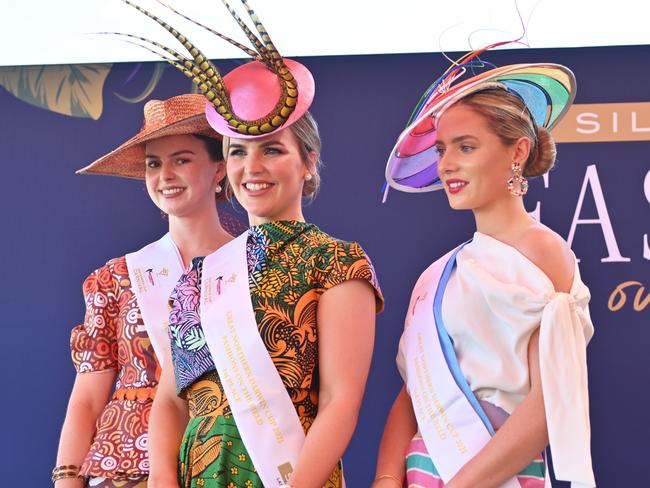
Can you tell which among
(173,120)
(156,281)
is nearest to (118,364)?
(156,281)

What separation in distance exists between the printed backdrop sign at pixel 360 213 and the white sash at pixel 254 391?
3.73 ft

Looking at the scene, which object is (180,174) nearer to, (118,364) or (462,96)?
(118,364)

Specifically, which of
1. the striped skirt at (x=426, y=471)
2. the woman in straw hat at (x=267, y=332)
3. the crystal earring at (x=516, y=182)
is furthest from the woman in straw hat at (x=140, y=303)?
the crystal earring at (x=516, y=182)

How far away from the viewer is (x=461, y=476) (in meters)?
1.81

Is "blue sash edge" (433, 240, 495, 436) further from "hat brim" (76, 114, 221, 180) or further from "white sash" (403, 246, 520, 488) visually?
"hat brim" (76, 114, 221, 180)

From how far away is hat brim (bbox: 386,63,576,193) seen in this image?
6.44 feet

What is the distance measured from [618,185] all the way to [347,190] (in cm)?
75

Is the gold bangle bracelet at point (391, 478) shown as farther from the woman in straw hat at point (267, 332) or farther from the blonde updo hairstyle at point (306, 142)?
the blonde updo hairstyle at point (306, 142)

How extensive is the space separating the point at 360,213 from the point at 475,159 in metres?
1.10

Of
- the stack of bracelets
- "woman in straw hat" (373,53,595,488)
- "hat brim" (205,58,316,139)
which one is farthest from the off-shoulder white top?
the stack of bracelets

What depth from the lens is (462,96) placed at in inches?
77.5

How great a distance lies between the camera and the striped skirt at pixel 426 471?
182cm

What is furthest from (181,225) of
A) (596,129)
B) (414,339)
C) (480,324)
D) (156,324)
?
(596,129)

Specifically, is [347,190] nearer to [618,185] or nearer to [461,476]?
[618,185]
